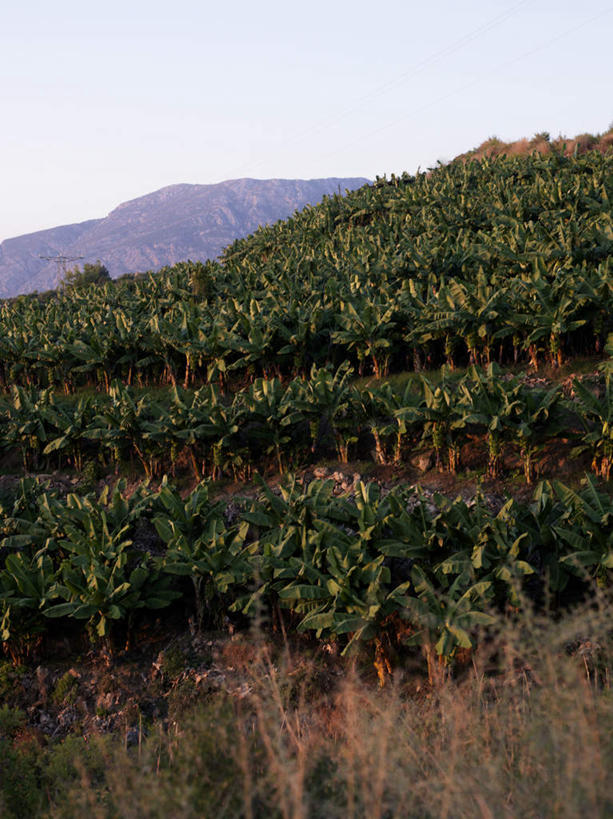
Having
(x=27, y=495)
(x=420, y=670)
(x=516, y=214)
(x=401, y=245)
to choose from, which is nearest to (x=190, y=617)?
(x=420, y=670)

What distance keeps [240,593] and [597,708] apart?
523cm

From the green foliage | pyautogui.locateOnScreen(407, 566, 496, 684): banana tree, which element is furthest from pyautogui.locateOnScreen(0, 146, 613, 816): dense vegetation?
the green foliage

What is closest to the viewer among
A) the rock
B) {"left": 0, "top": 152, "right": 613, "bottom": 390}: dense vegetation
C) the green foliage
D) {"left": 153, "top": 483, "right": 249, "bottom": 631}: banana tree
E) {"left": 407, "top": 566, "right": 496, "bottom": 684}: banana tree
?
{"left": 407, "top": 566, "right": 496, "bottom": 684}: banana tree

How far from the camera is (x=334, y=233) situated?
1083 inches

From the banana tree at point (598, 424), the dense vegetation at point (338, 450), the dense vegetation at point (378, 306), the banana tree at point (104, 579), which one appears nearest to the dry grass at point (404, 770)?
the dense vegetation at point (338, 450)

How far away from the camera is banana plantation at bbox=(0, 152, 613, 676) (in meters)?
7.61

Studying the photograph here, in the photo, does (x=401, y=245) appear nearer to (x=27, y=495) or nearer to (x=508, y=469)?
(x=508, y=469)

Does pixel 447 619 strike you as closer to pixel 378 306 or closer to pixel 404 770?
pixel 404 770

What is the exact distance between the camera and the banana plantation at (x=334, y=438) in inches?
300

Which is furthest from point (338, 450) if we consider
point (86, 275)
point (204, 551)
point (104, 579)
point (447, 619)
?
point (86, 275)

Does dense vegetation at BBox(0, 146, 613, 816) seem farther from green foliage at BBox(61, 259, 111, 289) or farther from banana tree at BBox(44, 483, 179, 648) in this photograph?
green foliage at BBox(61, 259, 111, 289)

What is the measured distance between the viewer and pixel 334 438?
12.4 m

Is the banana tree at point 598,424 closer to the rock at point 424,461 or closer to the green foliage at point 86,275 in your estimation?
the rock at point 424,461

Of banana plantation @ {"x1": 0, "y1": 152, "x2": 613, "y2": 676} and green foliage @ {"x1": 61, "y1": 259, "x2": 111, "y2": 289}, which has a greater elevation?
green foliage @ {"x1": 61, "y1": 259, "x2": 111, "y2": 289}
